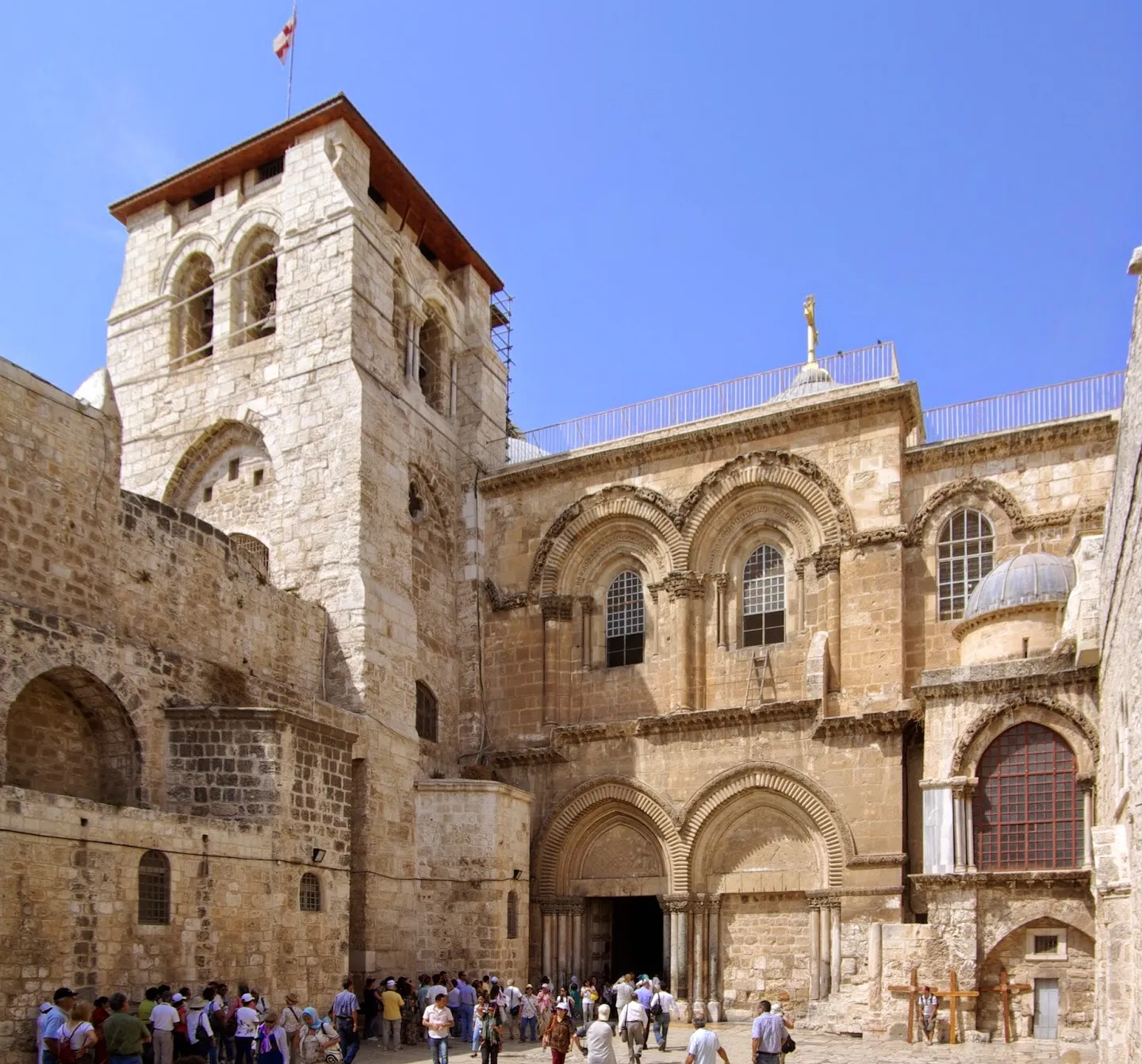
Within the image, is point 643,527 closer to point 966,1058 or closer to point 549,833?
point 549,833

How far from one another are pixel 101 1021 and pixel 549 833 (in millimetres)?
10617

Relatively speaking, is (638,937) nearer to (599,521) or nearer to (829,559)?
(599,521)

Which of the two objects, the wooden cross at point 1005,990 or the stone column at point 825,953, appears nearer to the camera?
the wooden cross at point 1005,990

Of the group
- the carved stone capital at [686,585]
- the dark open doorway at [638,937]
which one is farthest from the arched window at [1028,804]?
the dark open doorway at [638,937]

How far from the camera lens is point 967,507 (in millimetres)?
20844

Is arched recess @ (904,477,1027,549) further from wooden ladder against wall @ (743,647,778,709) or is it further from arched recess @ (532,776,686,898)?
arched recess @ (532,776,686,898)

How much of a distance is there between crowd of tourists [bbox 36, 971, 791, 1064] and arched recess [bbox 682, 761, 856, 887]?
9.83ft

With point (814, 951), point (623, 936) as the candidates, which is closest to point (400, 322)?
point (623, 936)

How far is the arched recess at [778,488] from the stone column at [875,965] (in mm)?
6002

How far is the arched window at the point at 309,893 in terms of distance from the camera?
1712 cm

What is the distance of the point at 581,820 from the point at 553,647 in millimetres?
2974

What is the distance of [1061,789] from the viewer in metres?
17.9

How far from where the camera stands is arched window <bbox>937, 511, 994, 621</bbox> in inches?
811

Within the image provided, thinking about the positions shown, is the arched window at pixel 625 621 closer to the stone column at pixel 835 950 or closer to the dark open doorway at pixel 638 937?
the dark open doorway at pixel 638 937
